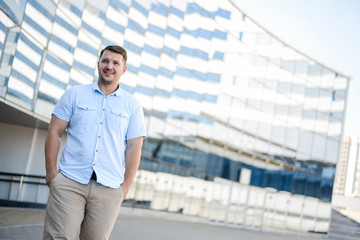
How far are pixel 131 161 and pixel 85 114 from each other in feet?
1.63

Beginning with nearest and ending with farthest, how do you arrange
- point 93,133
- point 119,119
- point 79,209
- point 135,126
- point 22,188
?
point 79,209 → point 93,133 → point 119,119 → point 135,126 → point 22,188

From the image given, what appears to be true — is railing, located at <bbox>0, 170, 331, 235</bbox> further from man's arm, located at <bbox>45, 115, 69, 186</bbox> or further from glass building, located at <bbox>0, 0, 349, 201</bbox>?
man's arm, located at <bbox>45, 115, 69, 186</bbox>

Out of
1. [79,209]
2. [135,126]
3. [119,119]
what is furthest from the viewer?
[135,126]

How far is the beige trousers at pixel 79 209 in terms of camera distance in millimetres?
3190

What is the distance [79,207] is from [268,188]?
25.7 meters

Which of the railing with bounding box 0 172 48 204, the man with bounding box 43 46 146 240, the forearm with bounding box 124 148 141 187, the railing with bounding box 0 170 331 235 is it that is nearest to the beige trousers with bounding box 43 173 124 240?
the man with bounding box 43 46 146 240

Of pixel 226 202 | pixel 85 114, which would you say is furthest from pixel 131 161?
pixel 226 202

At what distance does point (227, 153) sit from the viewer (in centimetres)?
2603

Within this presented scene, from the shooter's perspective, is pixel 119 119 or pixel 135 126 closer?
pixel 119 119

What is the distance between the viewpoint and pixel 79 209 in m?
3.27

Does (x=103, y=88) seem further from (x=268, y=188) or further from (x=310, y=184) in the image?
(x=310, y=184)

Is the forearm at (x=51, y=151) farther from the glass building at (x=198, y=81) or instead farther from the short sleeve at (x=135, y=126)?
the glass building at (x=198, y=81)

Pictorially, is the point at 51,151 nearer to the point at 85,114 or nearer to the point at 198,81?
the point at 85,114

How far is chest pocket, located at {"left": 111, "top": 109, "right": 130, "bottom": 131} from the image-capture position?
348 cm
